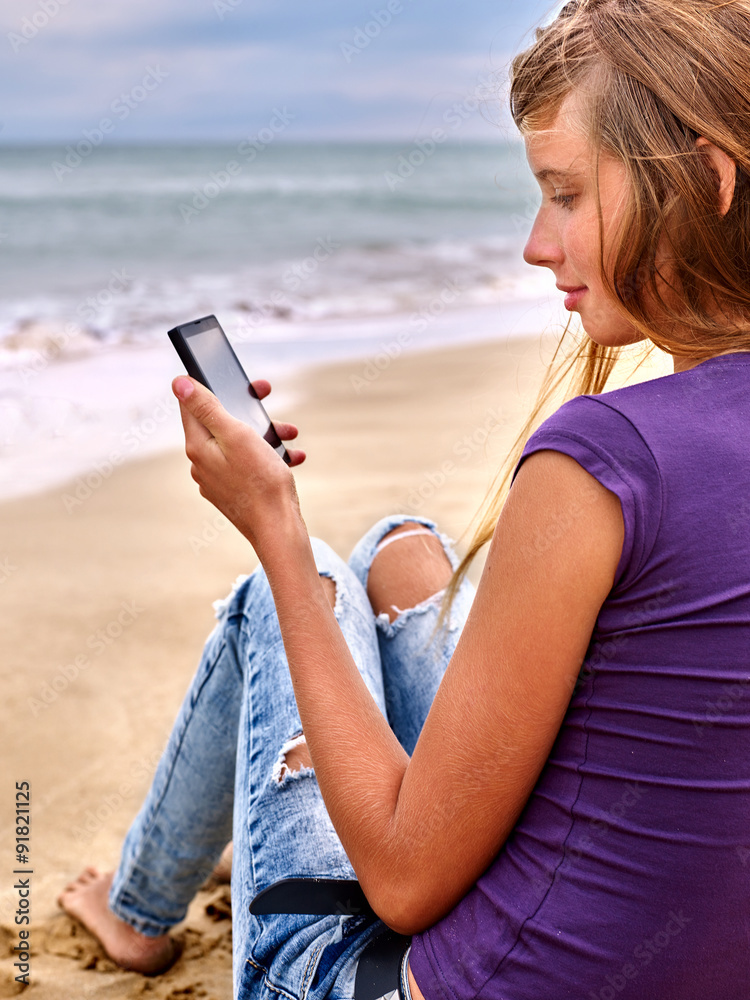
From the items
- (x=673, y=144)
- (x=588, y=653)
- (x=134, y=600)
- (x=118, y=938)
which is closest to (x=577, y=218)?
(x=673, y=144)

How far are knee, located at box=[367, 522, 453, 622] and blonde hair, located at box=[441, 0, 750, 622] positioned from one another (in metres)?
0.81

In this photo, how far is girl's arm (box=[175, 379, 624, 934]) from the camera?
2.89ft

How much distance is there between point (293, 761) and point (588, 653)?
22.7 inches

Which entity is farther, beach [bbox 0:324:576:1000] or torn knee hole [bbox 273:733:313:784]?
beach [bbox 0:324:576:1000]

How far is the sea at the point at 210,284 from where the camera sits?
5148 mm

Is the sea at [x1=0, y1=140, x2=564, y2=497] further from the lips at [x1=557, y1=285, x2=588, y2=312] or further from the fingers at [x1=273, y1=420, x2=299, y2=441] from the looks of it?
the fingers at [x1=273, y1=420, x2=299, y2=441]

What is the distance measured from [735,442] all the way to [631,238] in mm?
303

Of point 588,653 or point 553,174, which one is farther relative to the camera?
point 553,174
